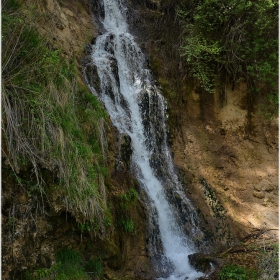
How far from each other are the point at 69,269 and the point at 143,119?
5079 millimetres

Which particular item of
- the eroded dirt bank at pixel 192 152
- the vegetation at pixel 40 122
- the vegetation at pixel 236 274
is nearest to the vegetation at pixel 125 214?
the eroded dirt bank at pixel 192 152

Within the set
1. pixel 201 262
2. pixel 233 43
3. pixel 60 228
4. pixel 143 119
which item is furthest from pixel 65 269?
pixel 233 43

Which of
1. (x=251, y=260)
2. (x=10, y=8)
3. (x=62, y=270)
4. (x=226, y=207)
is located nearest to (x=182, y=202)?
(x=226, y=207)

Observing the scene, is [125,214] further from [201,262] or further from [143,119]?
[143,119]

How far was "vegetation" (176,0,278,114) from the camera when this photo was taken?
8.11 metres

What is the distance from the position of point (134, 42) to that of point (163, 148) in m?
4.03

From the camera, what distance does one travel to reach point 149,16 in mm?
11758

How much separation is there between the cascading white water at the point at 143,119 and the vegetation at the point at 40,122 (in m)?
2.48

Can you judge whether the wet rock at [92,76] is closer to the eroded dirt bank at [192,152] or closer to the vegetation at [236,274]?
the eroded dirt bank at [192,152]

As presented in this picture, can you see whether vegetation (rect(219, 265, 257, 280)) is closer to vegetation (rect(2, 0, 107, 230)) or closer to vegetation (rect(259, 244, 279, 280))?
vegetation (rect(259, 244, 279, 280))

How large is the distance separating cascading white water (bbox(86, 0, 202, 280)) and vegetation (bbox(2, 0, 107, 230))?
8.13 ft

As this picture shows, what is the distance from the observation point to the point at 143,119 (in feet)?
26.9

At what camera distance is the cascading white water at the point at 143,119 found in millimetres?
6379

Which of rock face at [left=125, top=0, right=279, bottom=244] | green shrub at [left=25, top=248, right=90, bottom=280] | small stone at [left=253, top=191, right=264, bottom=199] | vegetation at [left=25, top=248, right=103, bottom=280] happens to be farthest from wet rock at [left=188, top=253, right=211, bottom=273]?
small stone at [left=253, top=191, right=264, bottom=199]
